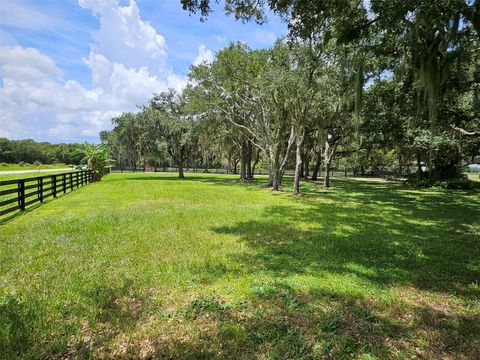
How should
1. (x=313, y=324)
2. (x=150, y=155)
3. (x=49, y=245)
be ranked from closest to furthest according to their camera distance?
(x=313, y=324) < (x=49, y=245) < (x=150, y=155)

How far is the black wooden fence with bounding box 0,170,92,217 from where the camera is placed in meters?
9.19

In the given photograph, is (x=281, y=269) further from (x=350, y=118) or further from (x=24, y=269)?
(x=350, y=118)

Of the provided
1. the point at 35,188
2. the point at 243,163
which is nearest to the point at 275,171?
the point at 243,163

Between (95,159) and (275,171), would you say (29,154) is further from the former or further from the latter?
(275,171)

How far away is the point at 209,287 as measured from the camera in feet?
14.0

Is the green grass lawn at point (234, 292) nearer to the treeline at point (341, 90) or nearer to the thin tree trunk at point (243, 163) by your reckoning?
the treeline at point (341, 90)

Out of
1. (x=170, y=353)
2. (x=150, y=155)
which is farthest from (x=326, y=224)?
(x=150, y=155)

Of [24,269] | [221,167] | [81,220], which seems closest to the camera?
[24,269]

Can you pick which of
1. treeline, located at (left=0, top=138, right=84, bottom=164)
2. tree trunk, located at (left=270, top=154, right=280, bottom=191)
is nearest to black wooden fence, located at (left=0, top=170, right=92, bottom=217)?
tree trunk, located at (left=270, top=154, right=280, bottom=191)

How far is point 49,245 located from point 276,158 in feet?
49.2

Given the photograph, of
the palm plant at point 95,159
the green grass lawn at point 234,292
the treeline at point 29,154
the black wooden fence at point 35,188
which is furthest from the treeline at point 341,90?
the treeline at point 29,154

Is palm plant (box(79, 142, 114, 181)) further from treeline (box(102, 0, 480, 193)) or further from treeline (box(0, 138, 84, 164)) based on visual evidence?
treeline (box(0, 138, 84, 164))

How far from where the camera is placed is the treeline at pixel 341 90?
287 inches

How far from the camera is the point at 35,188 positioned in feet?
53.9
